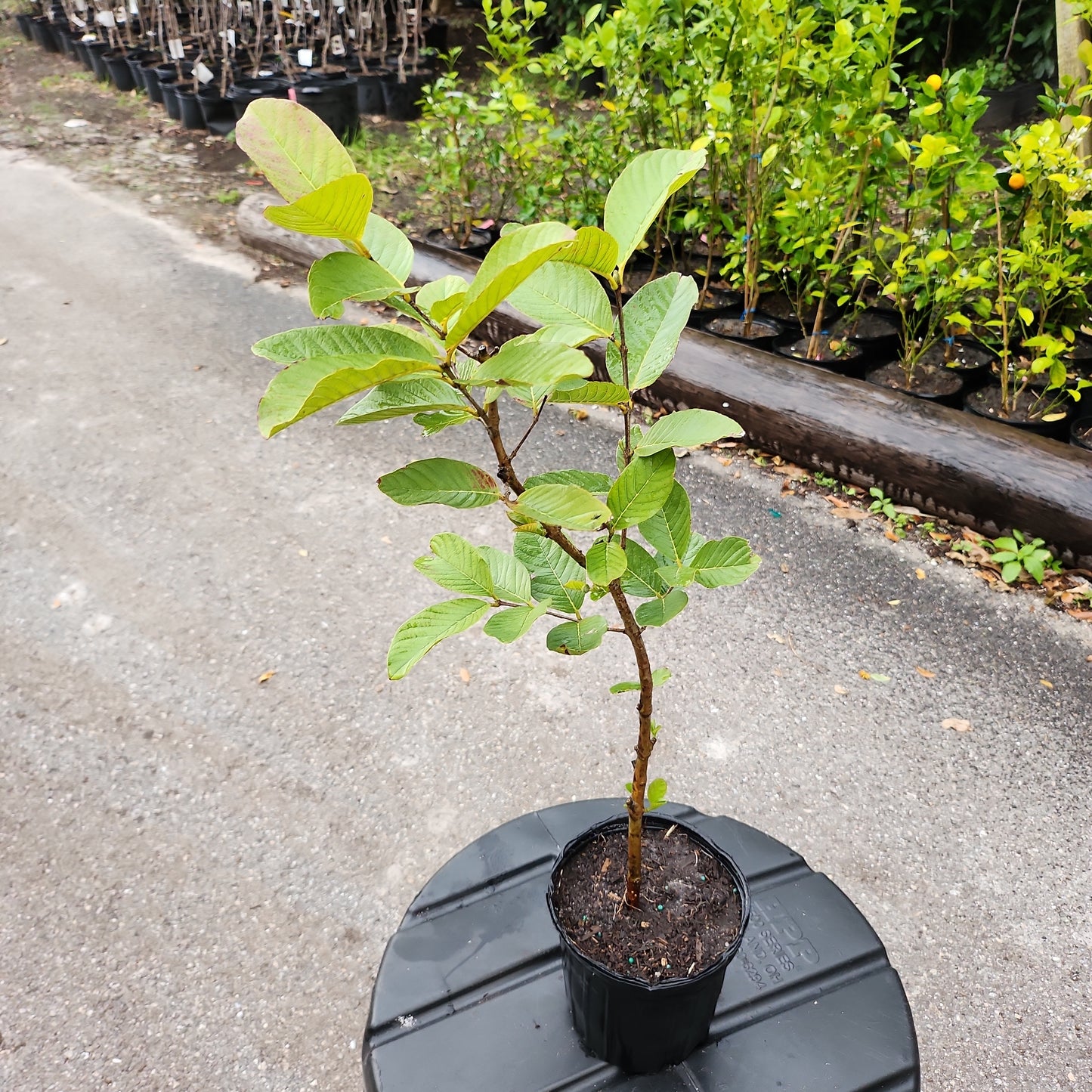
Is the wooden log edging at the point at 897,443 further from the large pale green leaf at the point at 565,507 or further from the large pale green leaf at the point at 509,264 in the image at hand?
the large pale green leaf at the point at 509,264

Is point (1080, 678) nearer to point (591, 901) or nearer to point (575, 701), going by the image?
point (575, 701)

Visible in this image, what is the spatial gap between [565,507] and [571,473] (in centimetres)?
19

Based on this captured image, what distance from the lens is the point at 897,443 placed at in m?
2.86

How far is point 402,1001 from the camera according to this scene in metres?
1.31

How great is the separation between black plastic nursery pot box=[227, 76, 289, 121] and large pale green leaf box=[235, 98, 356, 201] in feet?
21.2

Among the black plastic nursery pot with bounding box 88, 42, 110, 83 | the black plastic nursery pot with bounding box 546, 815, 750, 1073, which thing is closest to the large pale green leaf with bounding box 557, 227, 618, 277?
the black plastic nursery pot with bounding box 546, 815, 750, 1073

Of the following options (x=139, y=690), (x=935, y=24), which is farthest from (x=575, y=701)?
(x=935, y=24)

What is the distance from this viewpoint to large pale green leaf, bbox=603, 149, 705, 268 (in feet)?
2.60

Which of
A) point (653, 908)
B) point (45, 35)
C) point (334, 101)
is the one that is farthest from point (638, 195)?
point (45, 35)

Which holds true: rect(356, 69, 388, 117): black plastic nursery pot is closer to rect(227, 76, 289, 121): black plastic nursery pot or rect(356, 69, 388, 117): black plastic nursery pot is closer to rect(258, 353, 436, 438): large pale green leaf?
rect(227, 76, 289, 121): black plastic nursery pot

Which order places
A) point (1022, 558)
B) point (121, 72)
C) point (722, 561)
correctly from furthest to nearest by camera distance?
point (121, 72) < point (1022, 558) < point (722, 561)

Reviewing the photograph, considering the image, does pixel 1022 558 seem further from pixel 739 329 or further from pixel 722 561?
pixel 722 561

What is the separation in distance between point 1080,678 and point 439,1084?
6.62ft

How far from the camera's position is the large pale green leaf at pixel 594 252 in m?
0.75
